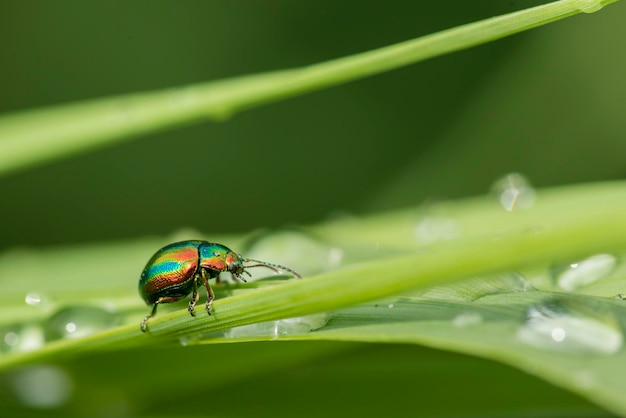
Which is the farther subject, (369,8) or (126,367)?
(369,8)

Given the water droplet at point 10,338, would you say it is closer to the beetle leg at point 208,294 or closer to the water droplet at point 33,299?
the water droplet at point 33,299

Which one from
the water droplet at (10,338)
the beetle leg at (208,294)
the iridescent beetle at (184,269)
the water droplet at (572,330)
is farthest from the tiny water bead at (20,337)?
the water droplet at (572,330)

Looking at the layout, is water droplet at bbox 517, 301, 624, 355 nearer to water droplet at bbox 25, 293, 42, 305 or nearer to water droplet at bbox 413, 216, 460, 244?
water droplet at bbox 413, 216, 460, 244

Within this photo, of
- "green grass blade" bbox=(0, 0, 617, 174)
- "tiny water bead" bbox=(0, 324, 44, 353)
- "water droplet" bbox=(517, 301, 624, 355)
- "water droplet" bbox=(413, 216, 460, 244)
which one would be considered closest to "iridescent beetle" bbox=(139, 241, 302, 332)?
"tiny water bead" bbox=(0, 324, 44, 353)

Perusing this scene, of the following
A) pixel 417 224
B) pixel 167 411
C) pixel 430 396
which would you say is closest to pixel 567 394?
pixel 430 396

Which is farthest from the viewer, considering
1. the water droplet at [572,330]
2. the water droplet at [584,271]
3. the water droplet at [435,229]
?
the water droplet at [435,229]

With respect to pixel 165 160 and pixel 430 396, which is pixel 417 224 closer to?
pixel 430 396

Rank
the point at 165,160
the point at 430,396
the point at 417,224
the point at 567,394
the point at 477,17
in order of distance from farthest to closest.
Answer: the point at 165,160
the point at 477,17
the point at 417,224
the point at 430,396
the point at 567,394
